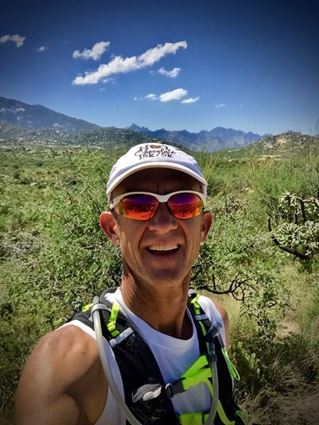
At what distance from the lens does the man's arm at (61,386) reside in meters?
1.02

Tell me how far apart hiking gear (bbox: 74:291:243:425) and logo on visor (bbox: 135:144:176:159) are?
0.52 metres

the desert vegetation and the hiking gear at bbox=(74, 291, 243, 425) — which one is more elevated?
the hiking gear at bbox=(74, 291, 243, 425)

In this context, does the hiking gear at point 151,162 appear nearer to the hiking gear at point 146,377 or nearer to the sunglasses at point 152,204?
the sunglasses at point 152,204

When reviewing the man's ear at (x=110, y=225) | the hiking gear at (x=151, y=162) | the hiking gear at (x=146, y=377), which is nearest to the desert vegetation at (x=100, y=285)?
the hiking gear at (x=146, y=377)

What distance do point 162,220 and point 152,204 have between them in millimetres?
69

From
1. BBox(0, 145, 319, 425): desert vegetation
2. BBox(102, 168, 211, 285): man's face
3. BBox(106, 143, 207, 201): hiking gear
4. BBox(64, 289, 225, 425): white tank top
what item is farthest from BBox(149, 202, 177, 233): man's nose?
BBox(0, 145, 319, 425): desert vegetation

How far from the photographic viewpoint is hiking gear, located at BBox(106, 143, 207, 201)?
1396 millimetres

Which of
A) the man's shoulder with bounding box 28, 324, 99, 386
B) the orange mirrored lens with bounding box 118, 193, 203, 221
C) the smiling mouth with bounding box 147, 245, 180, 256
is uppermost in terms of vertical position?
the orange mirrored lens with bounding box 118, 193, 203, 221

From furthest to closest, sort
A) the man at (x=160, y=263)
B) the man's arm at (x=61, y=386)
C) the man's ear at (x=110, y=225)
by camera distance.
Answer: the man's ear at (x=110, y=225) < the man at (x=160, y=263) < the man's arm at (x=61, y=386)

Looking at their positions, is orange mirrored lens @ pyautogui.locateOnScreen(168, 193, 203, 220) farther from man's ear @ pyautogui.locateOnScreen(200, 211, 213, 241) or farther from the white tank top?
the white tank top

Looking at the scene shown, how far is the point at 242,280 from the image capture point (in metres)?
6.08

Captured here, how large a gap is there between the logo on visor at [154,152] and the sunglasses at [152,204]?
13cm

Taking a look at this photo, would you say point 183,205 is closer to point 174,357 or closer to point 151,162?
point 151,162

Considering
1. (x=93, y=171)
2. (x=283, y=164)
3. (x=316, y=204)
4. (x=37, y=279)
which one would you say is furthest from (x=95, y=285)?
(x=283, y=164)
